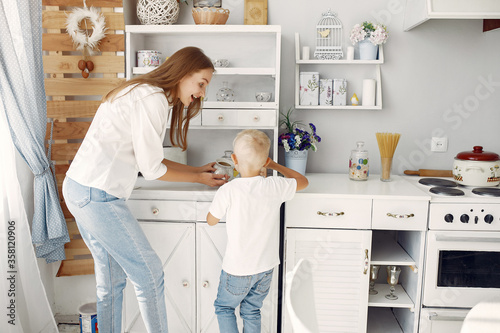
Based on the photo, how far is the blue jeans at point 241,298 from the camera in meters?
1.97

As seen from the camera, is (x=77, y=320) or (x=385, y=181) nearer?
(x=385, y=181)

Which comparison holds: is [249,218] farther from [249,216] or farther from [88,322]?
[88,322]

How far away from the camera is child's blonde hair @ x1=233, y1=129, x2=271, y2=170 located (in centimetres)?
193

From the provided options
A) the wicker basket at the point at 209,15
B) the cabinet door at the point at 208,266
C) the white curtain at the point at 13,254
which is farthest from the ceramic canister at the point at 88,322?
the wicker basket at the point at 209,15

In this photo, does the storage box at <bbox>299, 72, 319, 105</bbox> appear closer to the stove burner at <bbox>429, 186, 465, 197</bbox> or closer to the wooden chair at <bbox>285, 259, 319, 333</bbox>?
the stove burner at <bbox>429, 186, 465, 197</bbox>

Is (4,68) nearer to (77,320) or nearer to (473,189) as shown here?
(77,320)

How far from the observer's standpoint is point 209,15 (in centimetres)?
245

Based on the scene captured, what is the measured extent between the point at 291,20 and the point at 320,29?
18cm

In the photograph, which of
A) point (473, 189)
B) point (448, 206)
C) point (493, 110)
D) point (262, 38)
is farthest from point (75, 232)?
point (493, 110)

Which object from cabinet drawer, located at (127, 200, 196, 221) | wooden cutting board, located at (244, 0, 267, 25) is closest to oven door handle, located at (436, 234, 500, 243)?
cabinet drawer, located at (127, 200, 196, 221)

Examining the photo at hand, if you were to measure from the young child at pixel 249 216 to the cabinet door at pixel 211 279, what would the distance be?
282mm

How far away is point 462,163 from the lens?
241 cm

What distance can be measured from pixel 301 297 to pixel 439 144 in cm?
197

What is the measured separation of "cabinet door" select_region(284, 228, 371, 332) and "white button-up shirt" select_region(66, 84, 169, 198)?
0.86 meters
